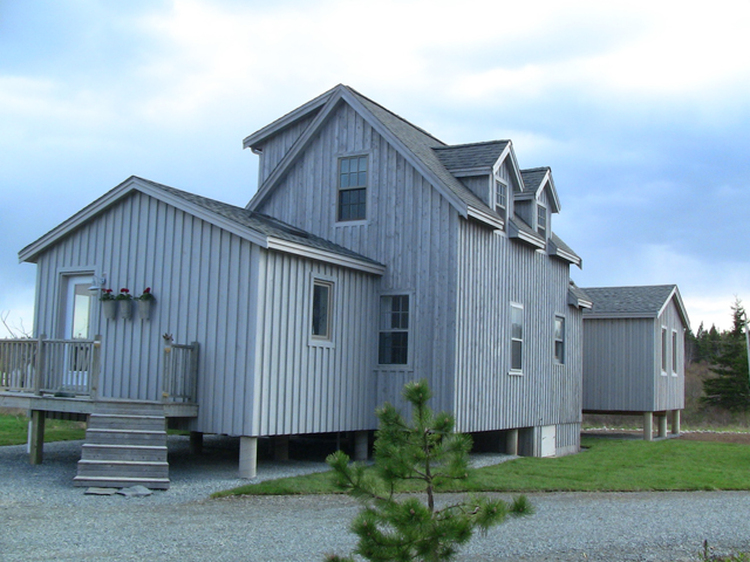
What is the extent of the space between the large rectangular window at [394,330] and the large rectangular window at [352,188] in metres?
1.89

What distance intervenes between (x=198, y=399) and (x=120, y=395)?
1.71 metres

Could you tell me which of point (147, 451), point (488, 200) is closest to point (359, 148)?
point (488, 200)

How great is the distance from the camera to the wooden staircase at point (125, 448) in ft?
38.0

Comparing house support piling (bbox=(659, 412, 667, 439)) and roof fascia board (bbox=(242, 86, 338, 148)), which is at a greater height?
roof fascia board (bbox=(242, 86, 338, 148))

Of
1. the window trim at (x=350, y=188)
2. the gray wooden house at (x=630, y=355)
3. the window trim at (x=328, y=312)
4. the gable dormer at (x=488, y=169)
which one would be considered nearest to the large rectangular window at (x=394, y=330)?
the window trim at (x=328, y=312)

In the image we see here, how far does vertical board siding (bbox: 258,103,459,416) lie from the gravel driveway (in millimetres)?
3623

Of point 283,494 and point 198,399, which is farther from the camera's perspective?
point 198,399

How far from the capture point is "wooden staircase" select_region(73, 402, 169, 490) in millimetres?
11594

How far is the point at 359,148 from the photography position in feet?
54.0

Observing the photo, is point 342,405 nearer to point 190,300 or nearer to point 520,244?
point 190,300

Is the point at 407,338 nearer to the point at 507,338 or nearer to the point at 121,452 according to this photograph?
the point at 507,338

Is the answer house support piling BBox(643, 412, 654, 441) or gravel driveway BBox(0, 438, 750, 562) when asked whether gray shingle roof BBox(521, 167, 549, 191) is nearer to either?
gravel driveway BBox(0, 438, 750, 562)

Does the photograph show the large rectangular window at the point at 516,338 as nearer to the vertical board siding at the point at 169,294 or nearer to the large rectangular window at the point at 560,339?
the large rectangular window at the point at 560,339

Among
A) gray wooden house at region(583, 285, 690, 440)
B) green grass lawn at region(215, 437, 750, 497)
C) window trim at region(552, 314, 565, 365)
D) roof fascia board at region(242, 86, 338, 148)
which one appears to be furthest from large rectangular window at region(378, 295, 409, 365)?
gray wooden house at region(583, 285, 690, 440)
